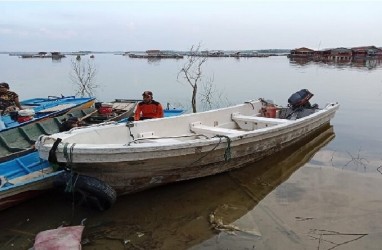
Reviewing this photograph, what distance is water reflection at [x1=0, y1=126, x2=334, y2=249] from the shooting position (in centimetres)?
464

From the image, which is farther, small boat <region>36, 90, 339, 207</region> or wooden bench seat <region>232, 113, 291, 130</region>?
wooden bench seat <region>232, 113, 291, 130</region>

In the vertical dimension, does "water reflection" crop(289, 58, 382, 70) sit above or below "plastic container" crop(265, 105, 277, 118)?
above

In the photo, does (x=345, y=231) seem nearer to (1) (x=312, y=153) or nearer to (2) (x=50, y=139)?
(1) (x=312, y=153)

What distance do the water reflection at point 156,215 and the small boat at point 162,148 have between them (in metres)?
0.27

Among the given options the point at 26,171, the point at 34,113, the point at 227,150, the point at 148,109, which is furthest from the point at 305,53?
the point at 26,171

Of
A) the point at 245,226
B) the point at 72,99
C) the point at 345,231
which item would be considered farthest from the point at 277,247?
the point at 72,99

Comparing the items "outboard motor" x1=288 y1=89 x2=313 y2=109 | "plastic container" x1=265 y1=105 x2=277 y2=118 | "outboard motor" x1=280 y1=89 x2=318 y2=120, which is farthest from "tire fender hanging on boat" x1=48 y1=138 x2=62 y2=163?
"outboard motor" x1=288 y1=89 x2=313 y2=109

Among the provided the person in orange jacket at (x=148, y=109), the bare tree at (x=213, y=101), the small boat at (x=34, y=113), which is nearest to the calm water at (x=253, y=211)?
the person in orange jacket at (x=148, y=109)

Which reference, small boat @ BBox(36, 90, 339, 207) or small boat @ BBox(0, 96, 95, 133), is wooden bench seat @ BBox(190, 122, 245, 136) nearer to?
small boat @ BBox(36, 90, 339, 207)

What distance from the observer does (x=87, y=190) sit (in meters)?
4.89

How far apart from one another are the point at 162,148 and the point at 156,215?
1.06 meters

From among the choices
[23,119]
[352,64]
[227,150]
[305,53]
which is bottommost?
[227,150]

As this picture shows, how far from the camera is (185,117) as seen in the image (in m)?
7.42

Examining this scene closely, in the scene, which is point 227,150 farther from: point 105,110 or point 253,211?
point 105,110
